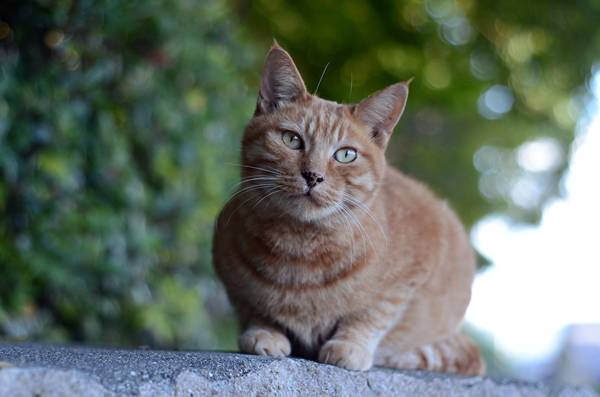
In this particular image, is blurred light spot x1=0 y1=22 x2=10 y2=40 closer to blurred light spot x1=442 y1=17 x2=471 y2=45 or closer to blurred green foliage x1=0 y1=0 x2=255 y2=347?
blurred green foliage x1=0 y1=0 x2=255 y2=347

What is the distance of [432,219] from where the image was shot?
215 cm

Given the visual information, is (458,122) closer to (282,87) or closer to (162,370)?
(282,87)

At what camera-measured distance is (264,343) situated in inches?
67.0

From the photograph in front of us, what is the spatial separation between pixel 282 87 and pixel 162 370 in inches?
44.2

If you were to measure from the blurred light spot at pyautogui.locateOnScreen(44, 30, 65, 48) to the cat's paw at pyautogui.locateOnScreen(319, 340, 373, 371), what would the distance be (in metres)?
2.00

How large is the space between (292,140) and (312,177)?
8.2 inches

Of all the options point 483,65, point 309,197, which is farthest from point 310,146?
point 483,65

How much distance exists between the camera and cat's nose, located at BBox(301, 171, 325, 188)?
1626mm

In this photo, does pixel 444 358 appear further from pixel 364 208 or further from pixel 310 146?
pixel 310 146

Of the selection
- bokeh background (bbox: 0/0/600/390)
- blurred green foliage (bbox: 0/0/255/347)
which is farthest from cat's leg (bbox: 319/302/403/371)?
blurred green foliage (bbox: 0/0/255/347)

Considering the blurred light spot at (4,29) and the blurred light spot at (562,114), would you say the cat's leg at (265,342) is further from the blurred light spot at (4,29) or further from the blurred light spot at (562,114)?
the blurred light spot at (562,114)

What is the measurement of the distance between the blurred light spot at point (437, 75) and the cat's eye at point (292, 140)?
3182mm

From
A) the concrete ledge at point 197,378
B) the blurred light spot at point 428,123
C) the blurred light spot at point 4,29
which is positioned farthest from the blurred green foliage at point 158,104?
the blurred light spot at point 428,123

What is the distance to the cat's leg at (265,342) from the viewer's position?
1.69m
